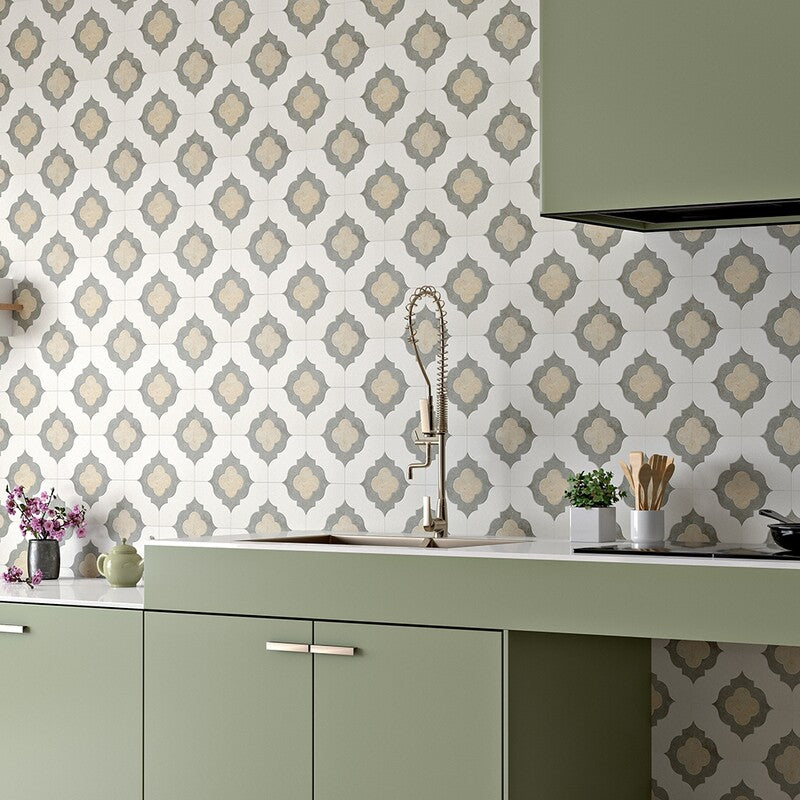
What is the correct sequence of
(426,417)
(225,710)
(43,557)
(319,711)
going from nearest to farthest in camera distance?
1. (319,711)
2. (225,710)
3. (426,417)
4. (43,557)

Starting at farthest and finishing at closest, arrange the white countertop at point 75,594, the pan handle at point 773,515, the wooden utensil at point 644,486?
the white countertop at point 75,594, the wooden utensil at point 644,486, the pan handle at point 773,515

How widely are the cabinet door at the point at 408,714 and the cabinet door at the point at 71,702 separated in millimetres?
554

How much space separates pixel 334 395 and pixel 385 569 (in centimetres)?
90

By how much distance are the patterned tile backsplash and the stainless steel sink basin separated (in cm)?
10

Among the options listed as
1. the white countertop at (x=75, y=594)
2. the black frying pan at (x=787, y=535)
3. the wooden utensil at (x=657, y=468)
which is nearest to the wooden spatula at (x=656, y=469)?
the wooden utensil at (x=657, y=468)

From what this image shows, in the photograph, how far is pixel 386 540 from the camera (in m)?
3.63

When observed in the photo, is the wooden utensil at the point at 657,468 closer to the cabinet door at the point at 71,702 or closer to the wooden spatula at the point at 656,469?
the wooden spatula at the point at 656,469

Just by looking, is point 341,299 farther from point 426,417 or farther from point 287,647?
point 287,647

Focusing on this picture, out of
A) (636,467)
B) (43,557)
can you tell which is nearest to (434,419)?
Answer: (636,467)

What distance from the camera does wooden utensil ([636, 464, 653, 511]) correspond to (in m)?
3.21

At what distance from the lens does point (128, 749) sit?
3.34 meters

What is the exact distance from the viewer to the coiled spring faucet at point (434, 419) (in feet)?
11.5

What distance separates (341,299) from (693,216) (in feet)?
3.51

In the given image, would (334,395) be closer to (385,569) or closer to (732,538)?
(385,569)
